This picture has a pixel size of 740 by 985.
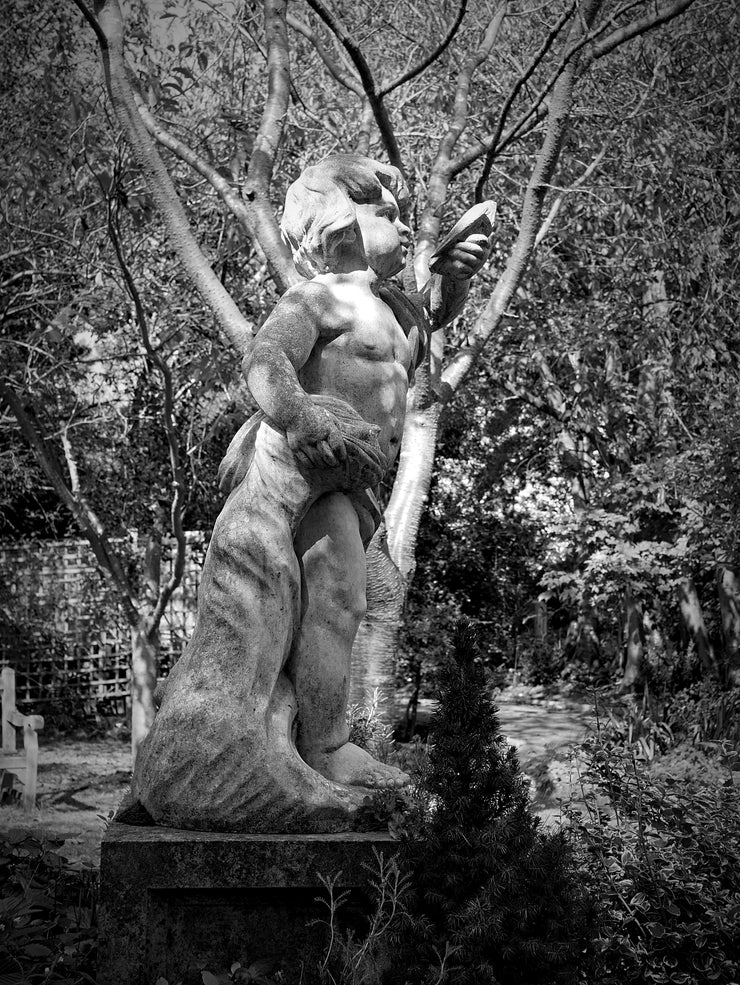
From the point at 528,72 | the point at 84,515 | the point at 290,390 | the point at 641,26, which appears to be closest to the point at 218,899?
the point at 290,390

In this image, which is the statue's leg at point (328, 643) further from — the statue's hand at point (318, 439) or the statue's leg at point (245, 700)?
the statue's hand at point (318, 439)

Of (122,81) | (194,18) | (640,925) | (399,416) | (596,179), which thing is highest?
(194,18)

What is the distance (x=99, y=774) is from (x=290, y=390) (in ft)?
25.7

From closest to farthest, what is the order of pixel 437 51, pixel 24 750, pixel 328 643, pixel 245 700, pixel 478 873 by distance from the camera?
pixel 478 873 → pixel 245 700 → pixel 328 643 → pixel 437 51 → pixel 24 750

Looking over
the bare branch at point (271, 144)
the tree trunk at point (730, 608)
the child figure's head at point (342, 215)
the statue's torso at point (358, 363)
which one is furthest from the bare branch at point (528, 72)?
the tree trunk at point (730, 608)

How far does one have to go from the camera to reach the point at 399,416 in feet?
10.2

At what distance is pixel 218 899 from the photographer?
2.58 m

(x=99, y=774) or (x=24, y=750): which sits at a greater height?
(x=24, y=750)

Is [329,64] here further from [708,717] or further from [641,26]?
[708,717]

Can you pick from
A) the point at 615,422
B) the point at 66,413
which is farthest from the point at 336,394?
the point at 615,422

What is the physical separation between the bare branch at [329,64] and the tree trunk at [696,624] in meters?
6.81

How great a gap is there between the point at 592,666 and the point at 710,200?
853 centimetres

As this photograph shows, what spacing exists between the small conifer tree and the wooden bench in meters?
6.15

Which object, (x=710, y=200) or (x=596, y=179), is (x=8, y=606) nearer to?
(x=596, y=179)
